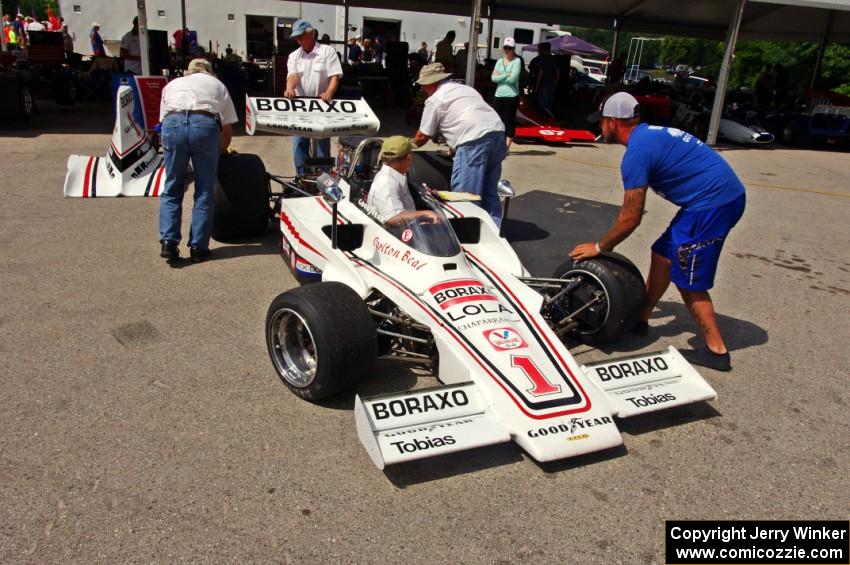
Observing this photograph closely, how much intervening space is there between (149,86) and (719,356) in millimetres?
Answer: 7804

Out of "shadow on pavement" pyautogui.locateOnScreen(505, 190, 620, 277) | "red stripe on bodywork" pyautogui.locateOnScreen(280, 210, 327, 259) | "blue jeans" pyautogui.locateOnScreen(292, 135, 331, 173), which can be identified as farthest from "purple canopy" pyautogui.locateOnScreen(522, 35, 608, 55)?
"red stripe on bodywork" pyautogui.locateOnScreen(280, 210, 327, 259)

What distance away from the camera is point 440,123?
6.30 metres

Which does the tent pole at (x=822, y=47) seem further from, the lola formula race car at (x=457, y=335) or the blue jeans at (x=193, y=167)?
the blue jeans at (x=193, y=167)

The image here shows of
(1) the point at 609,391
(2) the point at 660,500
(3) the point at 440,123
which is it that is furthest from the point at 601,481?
(3) the point at 440,123

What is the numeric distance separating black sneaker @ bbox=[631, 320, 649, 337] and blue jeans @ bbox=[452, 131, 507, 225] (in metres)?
1.81

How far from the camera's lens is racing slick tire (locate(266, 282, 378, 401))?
3592 mm

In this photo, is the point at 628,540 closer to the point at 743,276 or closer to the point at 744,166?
the point at 743,276

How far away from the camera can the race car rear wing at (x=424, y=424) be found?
305 cm

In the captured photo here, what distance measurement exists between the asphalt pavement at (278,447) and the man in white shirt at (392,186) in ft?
3.68

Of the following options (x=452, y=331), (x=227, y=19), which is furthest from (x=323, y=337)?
(x=227, y=19)

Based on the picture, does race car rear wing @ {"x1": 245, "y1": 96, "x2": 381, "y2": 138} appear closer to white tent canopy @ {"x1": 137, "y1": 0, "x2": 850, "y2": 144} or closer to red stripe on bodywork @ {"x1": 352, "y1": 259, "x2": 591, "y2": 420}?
red stripe on bodywork @ {"x1": 352, "y1": 259, "x2": 591, "y2": 420}

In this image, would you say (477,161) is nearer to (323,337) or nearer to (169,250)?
(169,250)

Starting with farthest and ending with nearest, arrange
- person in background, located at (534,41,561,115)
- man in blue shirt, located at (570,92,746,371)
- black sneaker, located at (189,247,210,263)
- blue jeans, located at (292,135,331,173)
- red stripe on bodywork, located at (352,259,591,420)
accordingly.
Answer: person in background, located at (534,41,561,115) < blue jeans, located at (292,135,331,173) < black sneaker, located at (189,247,210,263) < man in blue shirt, located at (570,92,746,371) < red stripe on bodywork, located at (352,259,591,420)

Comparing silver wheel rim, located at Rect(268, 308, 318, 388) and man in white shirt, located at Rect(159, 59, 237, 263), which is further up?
man in white shirt, located at Rect(159, 59, 237, 263)
